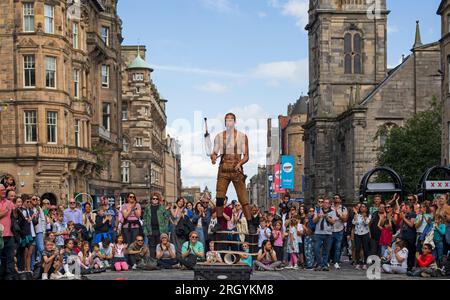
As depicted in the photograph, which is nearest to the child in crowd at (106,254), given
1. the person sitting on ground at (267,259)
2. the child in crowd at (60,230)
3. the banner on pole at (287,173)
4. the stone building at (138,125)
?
the child in crowd at (60,230)

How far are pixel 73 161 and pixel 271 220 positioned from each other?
25.1m

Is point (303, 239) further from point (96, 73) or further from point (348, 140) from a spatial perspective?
point (348, 140)

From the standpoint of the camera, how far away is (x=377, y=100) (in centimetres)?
6819

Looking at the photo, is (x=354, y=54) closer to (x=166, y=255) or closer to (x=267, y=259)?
(x=267, y=259)

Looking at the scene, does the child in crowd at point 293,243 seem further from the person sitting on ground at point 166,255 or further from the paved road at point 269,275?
the person sitting on ground at point 166,255

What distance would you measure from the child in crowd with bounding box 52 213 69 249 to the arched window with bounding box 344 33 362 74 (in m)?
57.6

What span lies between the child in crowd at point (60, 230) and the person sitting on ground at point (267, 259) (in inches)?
197

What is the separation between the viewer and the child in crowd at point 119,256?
2242 centimetres

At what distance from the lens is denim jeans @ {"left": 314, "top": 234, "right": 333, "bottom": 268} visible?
2212 cm

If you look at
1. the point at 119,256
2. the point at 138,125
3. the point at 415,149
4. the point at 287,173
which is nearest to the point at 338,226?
the point at 119,256

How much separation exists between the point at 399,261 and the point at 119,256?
7.13 meters

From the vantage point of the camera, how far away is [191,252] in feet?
70.4

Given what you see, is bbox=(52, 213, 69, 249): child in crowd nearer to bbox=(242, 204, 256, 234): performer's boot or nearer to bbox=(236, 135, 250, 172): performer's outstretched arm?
bbox=(242, 204, 256, 234): performer's boot

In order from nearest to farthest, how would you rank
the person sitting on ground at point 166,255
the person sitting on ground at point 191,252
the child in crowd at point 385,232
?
the person sitting on ground at point 191,252, the child in crowd at point 385,232, the person sitting on ground at point 166,255
